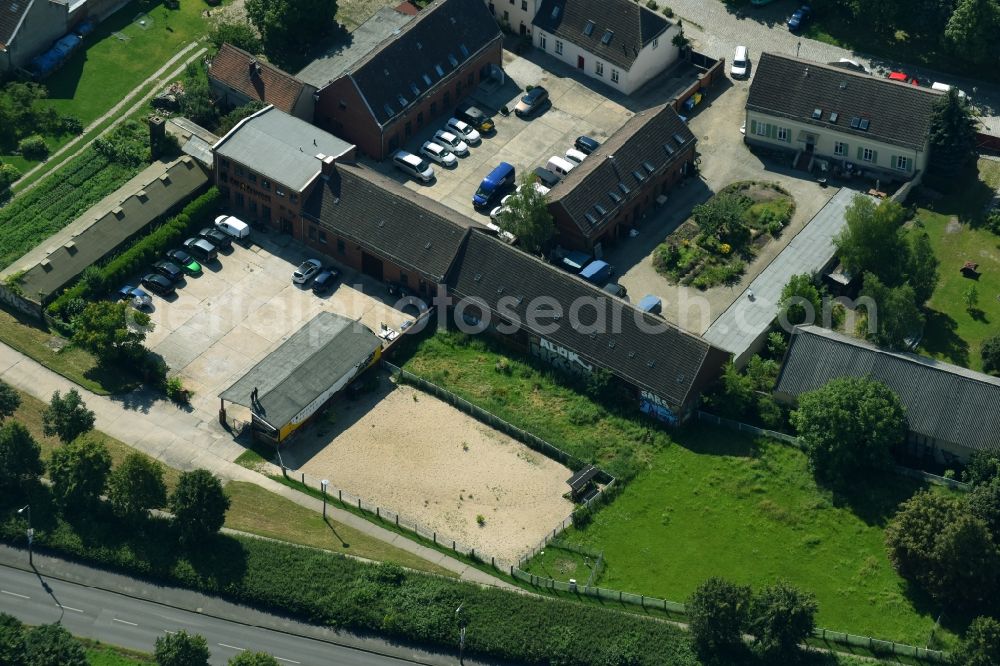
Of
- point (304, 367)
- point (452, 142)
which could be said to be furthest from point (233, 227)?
point (452, 142)

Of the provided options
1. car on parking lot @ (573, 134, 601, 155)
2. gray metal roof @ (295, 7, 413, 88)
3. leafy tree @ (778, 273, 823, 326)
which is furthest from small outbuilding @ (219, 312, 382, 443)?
leafy tree @ (778, 273, 823, 326)

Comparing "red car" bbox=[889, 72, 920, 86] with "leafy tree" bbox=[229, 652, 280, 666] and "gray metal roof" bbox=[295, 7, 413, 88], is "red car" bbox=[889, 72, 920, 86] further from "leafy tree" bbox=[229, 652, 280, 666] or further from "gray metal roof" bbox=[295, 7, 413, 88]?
"leafy tree" bbox=[229, 652, 280, 666]

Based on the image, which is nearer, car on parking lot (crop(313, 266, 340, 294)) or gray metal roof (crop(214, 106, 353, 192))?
car on parking lot (crop(313, 266, 340, 294))

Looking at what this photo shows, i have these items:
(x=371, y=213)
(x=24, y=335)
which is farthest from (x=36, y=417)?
(x=371, y=213)

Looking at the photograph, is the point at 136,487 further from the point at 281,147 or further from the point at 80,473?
the point at 281,147

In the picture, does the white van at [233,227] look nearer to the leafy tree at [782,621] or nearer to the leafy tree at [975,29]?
the leafy tree at [782,621]
